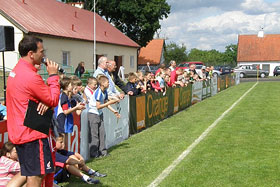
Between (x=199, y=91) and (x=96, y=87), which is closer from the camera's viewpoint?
(x=96, y=87)

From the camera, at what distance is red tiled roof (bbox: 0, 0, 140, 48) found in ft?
79.0

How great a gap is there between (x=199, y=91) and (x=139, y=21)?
2563 centimetres

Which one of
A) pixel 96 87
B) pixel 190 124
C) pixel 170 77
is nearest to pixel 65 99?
pixel 96 87

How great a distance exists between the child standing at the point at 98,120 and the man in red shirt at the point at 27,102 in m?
4.08

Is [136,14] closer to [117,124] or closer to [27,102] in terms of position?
[117,124]

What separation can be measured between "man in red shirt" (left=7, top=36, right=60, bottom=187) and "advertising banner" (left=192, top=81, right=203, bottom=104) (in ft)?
53.1

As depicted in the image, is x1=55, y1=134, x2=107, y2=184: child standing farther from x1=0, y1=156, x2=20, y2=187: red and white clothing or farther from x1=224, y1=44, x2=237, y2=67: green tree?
x1=224, y1=44, x2=237, y2=67: green tree

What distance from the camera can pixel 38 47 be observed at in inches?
155

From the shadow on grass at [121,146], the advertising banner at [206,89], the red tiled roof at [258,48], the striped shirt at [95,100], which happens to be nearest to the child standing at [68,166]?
the striped shirt at [95,100]

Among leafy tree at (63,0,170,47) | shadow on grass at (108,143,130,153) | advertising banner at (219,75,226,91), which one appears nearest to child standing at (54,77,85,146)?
shadow on grass at (108,143,130,153)

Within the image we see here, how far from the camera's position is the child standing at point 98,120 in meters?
8.05

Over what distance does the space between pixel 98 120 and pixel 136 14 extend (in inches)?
1474

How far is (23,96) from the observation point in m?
3.82

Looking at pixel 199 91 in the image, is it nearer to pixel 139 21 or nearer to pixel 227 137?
pixel 227 137
